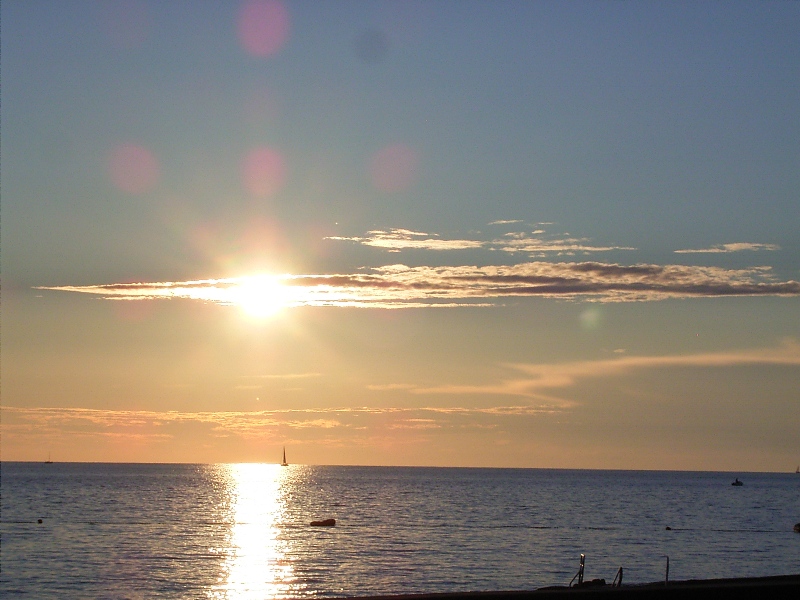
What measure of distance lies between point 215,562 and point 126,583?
1178 cm

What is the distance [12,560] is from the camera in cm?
6225

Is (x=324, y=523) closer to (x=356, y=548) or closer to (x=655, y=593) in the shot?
(x=356, y=548)

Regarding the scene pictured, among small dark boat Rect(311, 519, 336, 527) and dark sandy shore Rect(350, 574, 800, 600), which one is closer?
dark sandy shore Rect(350, 574, 800, 600)

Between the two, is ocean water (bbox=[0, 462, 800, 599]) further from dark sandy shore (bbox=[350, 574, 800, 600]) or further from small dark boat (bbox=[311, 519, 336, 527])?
dark sandy shore (bbox=[350, 574, 800, 600])

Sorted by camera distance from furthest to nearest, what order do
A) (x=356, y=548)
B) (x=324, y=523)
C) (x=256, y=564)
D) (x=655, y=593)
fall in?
(x=324, y=523), (x=356, y=548), (x=256, y=564), (x=655, y=593)

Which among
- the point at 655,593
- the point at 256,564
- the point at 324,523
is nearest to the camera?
the point at 655,593

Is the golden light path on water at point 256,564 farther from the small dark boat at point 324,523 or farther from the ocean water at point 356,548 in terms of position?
the small dark boat at point 324,523

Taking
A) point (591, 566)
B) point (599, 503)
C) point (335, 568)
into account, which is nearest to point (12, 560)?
point (335, 568)

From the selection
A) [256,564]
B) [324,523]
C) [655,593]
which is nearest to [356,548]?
[256,564]

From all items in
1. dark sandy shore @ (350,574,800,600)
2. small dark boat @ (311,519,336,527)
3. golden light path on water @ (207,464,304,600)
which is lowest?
dark sandy shore @ (350,574,800,600)

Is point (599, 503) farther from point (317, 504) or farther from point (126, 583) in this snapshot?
point (126, 583)

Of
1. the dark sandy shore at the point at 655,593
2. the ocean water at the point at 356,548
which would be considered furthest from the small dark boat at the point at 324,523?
the dark sandy shore at the point at 655,593

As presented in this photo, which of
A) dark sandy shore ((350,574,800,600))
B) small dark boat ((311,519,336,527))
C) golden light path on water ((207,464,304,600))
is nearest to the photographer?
dark sandy shore ((350,574,800,600))

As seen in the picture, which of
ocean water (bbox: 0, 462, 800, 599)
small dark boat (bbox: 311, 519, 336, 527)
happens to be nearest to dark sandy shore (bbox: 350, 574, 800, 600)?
ocean water (bbox: 0, 462, 800, 599)
